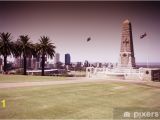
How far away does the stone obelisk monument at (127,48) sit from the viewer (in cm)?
5138

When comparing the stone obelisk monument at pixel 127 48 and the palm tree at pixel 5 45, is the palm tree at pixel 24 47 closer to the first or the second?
the palm tree at pixel 5 45

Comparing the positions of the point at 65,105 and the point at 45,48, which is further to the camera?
the point at 45,48

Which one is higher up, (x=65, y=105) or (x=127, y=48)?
(x=127, y=48)

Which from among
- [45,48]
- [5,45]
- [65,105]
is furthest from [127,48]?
[65,105]

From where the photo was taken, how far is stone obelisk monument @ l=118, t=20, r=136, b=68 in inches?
2023

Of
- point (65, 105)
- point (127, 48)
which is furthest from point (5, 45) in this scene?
point (65, 105)

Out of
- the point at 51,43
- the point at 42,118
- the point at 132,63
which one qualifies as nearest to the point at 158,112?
the point at 42,118

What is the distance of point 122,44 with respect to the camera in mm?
52719

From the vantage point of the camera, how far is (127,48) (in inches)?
2040

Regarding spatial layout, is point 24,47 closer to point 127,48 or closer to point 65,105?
point 127,48

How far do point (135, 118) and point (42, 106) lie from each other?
20.2 feet

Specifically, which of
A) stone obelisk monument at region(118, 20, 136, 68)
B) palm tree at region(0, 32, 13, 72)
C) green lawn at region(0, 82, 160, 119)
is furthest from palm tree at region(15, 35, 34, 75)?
green lawn at region(0, 82, 160, 119)

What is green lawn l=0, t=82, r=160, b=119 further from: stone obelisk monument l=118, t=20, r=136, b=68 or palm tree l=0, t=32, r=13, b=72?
palm tree l=0, t=32, r=13, b=72

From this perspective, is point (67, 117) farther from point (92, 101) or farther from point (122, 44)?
point (122, 44)
